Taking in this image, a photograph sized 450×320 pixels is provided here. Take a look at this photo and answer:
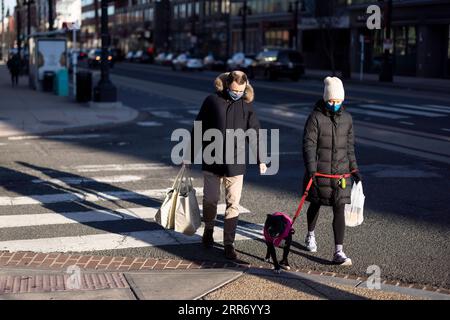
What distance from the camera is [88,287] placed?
5617 millimetres

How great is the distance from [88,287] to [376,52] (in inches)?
1718

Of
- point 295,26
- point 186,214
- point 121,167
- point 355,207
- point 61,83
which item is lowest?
point 121,167

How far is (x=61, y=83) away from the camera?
90.8ft

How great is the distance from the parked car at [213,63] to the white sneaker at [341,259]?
175ft

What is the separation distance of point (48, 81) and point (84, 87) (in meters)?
6.16

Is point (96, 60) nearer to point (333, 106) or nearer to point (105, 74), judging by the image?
point (105, 74)

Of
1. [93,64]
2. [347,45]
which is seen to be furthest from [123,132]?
[93,64]

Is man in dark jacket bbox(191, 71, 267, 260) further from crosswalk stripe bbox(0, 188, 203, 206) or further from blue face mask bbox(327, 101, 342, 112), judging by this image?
crosswalk stripe bbox(0, 188, 203, 206)

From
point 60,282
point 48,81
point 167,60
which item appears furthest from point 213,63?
point 60,282

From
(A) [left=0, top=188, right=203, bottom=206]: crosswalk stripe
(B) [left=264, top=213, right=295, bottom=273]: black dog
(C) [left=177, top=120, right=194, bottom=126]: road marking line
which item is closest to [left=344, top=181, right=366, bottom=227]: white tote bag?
(B) [left=264, top=213, right=295, bottom=273]: black dog

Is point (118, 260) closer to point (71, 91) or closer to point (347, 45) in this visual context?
point (71, 91)

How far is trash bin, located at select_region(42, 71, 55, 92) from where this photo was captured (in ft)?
96.4

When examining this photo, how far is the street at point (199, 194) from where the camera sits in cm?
693

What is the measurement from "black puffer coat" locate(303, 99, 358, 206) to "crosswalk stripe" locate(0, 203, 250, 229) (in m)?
2.32
